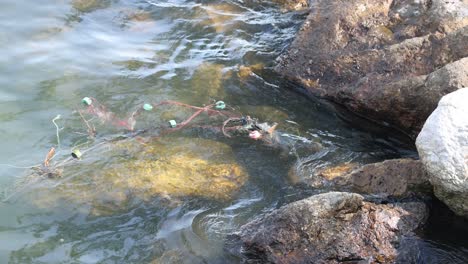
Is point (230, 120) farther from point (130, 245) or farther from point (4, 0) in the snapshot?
point (4, 0)

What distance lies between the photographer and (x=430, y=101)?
500 cm

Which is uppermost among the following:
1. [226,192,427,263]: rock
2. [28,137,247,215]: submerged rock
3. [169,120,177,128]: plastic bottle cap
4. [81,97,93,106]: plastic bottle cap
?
[226,192,427,263]: rock

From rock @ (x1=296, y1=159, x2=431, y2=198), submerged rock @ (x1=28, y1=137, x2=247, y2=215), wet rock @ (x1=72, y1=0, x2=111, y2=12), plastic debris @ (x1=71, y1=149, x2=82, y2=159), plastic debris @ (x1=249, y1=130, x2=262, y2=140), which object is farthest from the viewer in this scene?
wet rock @ (x1=72, y1=0, x2=111, y2=12)

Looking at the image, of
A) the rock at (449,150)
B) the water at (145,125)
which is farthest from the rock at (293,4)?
the rock at (449,150)

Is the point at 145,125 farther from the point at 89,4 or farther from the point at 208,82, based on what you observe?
the point at 89,4

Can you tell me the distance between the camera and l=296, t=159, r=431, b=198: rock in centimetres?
A: 435

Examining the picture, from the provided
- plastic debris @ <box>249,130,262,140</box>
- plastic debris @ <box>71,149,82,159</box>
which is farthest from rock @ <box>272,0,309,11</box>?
plastic debris @ <box>71,149,82,159</box>

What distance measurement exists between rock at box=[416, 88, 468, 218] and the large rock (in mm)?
1006

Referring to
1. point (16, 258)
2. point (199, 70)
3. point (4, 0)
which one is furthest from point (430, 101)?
point (4, 0)

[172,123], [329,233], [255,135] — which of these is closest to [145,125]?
[172,123]

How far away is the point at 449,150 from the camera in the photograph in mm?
3760

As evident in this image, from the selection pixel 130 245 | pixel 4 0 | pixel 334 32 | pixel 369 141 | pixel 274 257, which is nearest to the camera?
pixel 274 257

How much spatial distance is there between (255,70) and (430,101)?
246cm

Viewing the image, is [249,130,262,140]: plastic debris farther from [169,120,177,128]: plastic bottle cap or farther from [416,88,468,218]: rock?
[416,88,468,218]: rock
